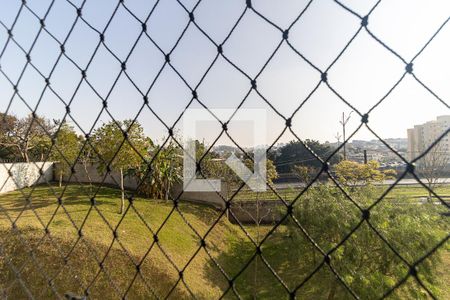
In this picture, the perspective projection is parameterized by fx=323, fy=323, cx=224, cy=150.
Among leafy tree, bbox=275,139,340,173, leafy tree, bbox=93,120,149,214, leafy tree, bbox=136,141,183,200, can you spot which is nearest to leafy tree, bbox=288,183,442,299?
leafy tree, bbox=93,120,149,214

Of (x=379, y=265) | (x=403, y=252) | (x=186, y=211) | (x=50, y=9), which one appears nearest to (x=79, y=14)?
(x=50, y=9)

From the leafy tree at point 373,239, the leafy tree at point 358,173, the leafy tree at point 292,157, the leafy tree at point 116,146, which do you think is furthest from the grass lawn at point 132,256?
the leafy tree at point 292,157

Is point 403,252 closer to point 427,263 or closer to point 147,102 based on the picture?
point 427,263

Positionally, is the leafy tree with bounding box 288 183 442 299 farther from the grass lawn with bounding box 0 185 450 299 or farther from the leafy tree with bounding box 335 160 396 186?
the leafy tree with bounding box 335 160 396 186

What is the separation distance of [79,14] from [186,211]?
8576 millimetres

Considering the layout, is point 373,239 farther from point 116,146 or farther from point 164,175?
point 164,175

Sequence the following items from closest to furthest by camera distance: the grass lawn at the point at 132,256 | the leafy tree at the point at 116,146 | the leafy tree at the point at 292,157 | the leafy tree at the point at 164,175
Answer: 1. the grass lawn at the point at 132,256
2. the leafy tree at the point at 116,146
3. the leafy tree at the point at 164,175
4. the leafy tree at the point at 292,157

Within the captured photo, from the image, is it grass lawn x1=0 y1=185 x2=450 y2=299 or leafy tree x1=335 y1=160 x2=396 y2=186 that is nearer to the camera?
grass lawn x1=0 y1=185 x2=450 y2=299

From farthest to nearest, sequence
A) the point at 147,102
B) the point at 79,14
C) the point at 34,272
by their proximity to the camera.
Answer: the point at 34,272 < the point at 79,14 < the point at 147,102

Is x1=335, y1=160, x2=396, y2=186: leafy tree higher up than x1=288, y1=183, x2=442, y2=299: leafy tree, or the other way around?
x1=335, y1=160, x2=396, y2=186: leafy tree

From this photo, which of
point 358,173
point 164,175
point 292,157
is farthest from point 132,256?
point 292,157

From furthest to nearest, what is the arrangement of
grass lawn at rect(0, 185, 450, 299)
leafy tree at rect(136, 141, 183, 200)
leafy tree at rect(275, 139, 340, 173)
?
leafy tree at rect(275, 139, 340, 173), leafy tree at rect(136, 141, 183, 200), grass lawn at rect(0, 185, 450, 299)

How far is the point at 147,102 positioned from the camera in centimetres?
94

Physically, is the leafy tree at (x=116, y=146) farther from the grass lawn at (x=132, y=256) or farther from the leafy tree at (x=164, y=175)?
the leafy tree at (x=164, y=175)
